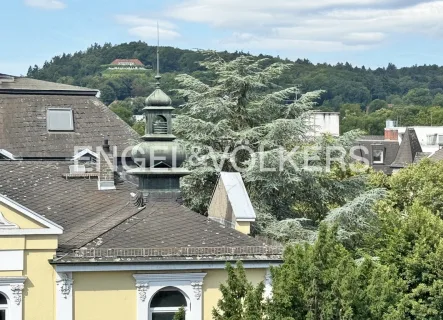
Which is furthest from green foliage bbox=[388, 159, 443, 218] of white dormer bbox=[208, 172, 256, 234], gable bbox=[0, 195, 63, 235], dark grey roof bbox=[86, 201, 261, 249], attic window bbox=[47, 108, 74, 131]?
gable bbox=[0, 195, 63, 235]

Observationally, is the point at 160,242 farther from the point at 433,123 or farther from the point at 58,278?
the point at 433,123

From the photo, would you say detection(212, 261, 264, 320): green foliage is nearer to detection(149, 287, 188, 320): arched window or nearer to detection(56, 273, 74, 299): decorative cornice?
detection(149, 287, 188, 320): arched window

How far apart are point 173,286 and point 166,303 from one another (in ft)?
1.41

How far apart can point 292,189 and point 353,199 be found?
2203 millimetres

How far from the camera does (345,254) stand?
21703 mm

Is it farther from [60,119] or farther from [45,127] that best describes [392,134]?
[45,127]

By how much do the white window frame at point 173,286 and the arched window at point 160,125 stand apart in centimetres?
491

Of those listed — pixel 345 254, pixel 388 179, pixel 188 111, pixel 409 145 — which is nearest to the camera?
pixel 345 254

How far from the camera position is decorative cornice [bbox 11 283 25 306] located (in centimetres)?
2294

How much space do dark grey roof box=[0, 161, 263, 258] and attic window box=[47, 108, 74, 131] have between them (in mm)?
21537

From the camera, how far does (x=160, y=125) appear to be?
2728cm

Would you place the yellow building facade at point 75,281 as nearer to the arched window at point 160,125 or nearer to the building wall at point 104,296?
the building wall at point 104,296

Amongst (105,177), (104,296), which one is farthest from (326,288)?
(105,177)

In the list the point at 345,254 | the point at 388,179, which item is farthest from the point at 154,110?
the point at 388,179
